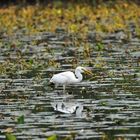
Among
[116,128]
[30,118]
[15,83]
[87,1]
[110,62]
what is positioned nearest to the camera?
[116,128]

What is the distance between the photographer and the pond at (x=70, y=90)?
56.7 ft

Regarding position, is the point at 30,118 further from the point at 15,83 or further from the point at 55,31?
the point at 55,31

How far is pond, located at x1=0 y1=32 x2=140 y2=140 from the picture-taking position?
1728 centimetres

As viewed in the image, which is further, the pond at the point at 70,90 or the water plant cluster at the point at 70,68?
the water plant cluster at the point at 70,68

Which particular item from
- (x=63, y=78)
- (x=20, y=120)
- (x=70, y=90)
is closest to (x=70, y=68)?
(x=70, y=90)

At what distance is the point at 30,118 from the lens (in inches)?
730

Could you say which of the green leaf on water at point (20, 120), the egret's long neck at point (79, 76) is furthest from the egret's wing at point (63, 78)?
the green leaf on water at point (20, 120)

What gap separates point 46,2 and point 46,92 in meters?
37.8

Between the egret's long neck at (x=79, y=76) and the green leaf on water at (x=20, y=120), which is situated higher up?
the egret's long neck at (x=79, y=76)

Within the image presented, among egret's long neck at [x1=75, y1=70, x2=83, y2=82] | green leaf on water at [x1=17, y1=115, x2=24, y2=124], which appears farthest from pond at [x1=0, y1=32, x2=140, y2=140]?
egret's long neck at [x1=75, y1=70, x2=83, y2=82]

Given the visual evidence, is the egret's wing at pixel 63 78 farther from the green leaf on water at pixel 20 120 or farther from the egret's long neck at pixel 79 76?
the green leaf on water at pixel 20 120

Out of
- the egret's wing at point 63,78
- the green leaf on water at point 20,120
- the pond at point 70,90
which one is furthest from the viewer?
the egret's wing at point 63,78

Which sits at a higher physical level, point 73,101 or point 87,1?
point 87,1

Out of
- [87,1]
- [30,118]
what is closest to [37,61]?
[30,118]
